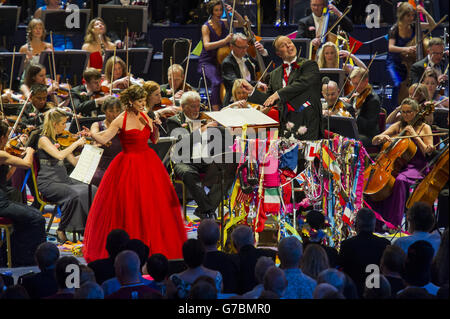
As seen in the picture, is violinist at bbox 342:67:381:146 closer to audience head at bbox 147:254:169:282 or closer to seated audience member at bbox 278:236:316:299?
seated audience member at bbox 278:236:316:299

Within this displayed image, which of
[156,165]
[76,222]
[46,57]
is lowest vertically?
[76,222]

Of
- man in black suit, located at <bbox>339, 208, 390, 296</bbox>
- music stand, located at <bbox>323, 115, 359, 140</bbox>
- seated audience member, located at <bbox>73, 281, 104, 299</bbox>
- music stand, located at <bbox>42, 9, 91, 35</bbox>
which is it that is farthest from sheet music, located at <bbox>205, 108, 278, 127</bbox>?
music stand, located at <bbox>42, 9, 91, 35</bbox>

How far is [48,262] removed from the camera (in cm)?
493

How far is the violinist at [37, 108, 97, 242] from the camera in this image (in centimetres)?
731

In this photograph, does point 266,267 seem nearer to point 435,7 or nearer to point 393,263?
point 393,263

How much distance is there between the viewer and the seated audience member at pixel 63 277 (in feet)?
14.7

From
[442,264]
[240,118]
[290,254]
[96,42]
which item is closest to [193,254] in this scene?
[290,254]

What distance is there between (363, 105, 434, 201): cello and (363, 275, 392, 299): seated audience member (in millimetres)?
3214

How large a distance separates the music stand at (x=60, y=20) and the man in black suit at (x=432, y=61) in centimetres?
428

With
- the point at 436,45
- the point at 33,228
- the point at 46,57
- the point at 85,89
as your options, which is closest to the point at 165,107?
the point at 85,89

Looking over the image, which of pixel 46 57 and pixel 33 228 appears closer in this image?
pixel 33 228

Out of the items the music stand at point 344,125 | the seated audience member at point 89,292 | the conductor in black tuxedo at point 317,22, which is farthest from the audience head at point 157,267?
the conductor in black tuxedo at point 317,22
